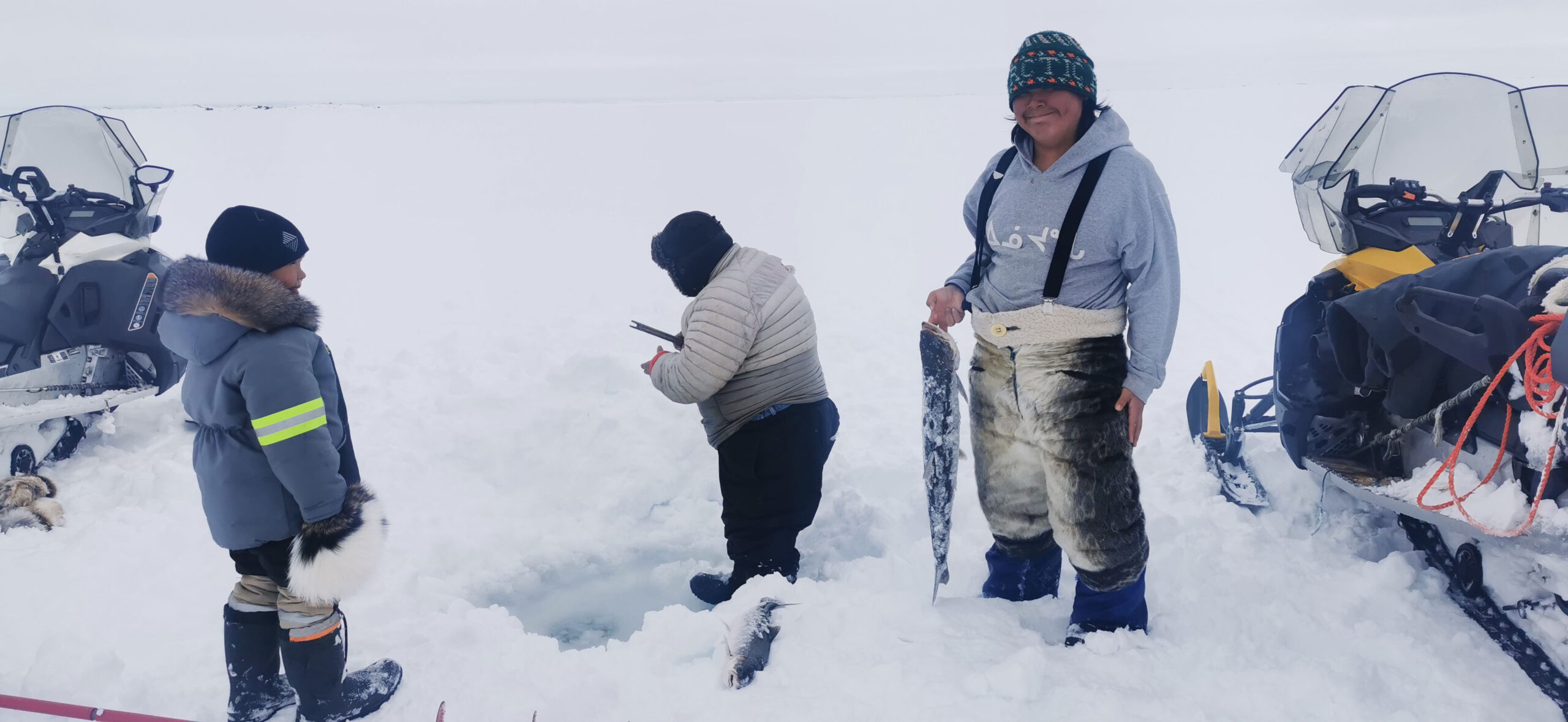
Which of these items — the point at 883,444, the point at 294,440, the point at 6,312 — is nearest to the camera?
the point at 294,440

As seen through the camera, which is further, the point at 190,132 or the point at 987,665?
the point at 190,132

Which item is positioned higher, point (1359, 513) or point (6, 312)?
point (6, 312)

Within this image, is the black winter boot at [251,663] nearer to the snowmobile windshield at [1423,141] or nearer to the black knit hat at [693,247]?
the black knit hat at [693,247]

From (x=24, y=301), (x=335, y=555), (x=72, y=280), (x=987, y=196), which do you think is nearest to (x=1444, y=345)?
(x=987, y=196)

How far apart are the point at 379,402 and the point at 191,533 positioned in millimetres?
1526

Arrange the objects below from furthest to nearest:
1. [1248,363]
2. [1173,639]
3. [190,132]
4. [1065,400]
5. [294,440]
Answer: [190,132], [1248,363], [1173,639], [1065,400], [294,440]

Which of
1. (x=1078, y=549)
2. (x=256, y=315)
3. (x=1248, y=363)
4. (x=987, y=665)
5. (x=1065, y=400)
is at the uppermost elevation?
(x=256, y=315)

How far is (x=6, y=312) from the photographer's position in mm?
4469

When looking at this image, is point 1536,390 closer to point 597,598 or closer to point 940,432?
point 940,432

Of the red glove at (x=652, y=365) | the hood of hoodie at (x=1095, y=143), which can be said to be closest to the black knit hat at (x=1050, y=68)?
the hood of hoodie at (x=1095, y=143)

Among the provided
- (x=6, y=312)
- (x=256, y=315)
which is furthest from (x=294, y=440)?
(x=6, y=312)

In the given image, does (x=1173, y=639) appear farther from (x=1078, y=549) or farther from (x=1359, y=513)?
(x=1359, y=513)

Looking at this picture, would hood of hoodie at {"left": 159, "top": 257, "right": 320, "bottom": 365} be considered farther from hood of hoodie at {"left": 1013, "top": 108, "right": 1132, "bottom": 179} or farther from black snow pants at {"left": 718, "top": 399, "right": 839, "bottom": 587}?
hood of hoodie at {"left": 1013, "top": 108, "right": 1132, "bottom": 179}

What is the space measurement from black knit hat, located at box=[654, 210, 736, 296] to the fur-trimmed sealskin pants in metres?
1.07
